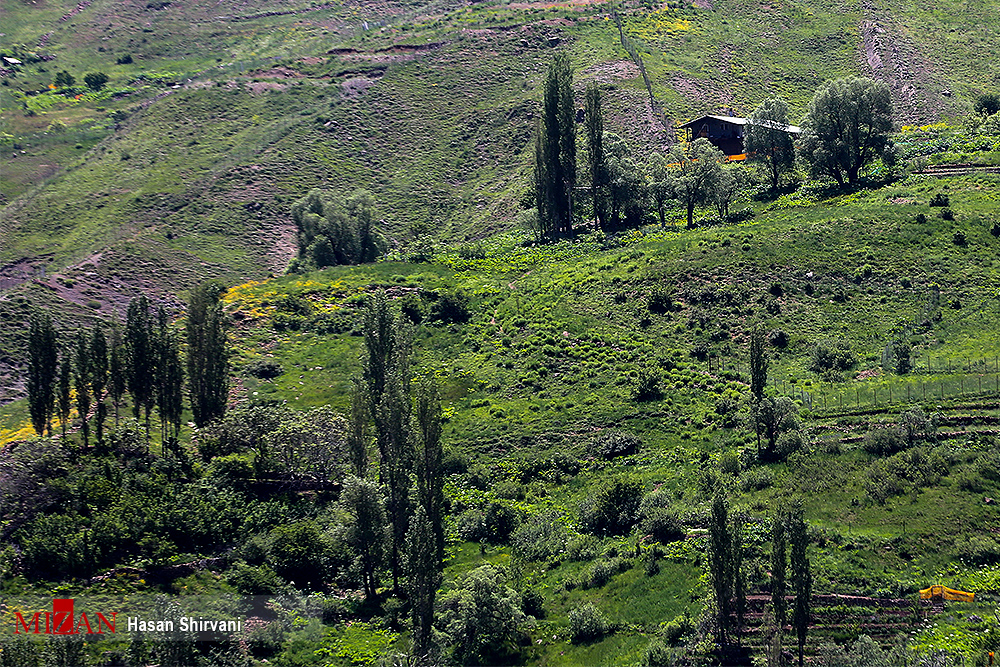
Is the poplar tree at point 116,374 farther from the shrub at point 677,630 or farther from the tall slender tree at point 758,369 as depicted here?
the tall slender tree at point 758,369

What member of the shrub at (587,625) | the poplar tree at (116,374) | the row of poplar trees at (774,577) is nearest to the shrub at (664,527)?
the shrub at (587,625)

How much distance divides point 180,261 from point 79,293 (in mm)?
12659

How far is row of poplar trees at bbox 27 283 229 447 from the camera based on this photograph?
2963 inches

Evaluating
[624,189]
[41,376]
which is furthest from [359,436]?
[624,189]

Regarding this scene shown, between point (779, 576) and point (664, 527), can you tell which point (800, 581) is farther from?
point (664, 527)

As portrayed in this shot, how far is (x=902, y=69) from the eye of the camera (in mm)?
144375

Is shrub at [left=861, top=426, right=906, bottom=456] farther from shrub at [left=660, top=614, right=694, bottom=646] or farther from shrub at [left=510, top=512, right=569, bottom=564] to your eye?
shrub at [left=660, top=614, right=694, bottom=646]

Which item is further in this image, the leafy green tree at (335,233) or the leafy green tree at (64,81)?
the leafy green tree at (64,81)

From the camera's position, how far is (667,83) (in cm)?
14212

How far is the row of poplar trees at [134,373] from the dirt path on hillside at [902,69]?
87311mm

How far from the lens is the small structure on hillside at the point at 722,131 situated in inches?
4906

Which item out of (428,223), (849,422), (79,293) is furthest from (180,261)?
(849,422)

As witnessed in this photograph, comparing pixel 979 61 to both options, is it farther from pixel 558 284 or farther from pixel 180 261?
pixel 180 261

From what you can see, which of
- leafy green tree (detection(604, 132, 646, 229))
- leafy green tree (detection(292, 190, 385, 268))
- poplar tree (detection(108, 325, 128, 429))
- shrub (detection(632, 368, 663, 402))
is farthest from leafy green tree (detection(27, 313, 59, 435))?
leafy green tree (detection(604, 132, 646, 229))
